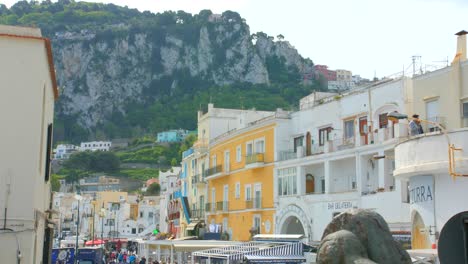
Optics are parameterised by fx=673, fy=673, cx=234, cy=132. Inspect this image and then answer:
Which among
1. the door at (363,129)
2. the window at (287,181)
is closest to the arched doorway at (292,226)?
the window at (287,181)

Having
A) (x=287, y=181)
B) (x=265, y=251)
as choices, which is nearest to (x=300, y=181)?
(x=287, y=181)

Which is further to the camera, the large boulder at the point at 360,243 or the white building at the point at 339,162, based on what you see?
the white building at the point at 339,162

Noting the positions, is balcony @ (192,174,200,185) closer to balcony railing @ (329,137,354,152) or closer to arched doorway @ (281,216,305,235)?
arched doorway @ (281,216,305,235)

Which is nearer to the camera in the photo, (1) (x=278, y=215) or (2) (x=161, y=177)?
(1) (x=278, y=215)

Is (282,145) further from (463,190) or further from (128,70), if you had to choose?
(128,70)

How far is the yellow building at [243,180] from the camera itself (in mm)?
45594

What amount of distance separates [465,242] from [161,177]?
121 m

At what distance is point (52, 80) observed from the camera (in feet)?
63.2

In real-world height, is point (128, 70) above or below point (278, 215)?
above

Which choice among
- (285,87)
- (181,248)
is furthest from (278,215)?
(285,87)

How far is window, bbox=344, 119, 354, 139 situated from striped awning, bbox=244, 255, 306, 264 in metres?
17.7

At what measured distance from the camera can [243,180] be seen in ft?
162

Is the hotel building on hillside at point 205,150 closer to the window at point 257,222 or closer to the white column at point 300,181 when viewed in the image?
the window at point 257,222

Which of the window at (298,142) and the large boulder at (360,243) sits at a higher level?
the window at (298,142)
